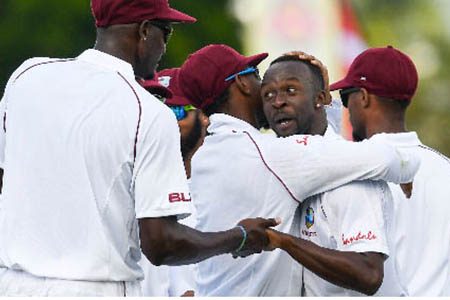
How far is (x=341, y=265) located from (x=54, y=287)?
1094 millimetres

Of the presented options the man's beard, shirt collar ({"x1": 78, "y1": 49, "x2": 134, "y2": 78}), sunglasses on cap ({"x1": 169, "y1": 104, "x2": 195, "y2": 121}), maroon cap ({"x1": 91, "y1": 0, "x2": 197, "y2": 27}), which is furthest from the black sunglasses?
the man's beard

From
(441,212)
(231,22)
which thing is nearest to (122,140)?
(441,212)

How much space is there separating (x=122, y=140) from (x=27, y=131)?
0.39 meters

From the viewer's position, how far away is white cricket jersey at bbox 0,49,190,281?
5727mm

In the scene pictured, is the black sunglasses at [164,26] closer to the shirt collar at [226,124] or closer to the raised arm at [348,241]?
the shirt collar at [226,124]

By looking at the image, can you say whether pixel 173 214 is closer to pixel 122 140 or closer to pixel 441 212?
pixel 122 140

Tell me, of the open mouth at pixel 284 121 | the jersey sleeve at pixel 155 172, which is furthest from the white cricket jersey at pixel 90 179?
the open mouth at pixel 284 121

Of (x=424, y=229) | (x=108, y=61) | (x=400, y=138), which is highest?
(x=108, y=61)

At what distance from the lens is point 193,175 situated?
21.6 ft

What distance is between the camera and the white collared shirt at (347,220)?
6.04 metres

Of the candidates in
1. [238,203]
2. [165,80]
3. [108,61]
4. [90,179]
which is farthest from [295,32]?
[90,179]

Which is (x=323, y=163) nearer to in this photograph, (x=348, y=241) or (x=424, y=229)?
(x=348, y=241)

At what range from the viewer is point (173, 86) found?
8180mm

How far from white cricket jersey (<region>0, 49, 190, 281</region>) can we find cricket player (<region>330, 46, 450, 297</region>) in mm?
1318
